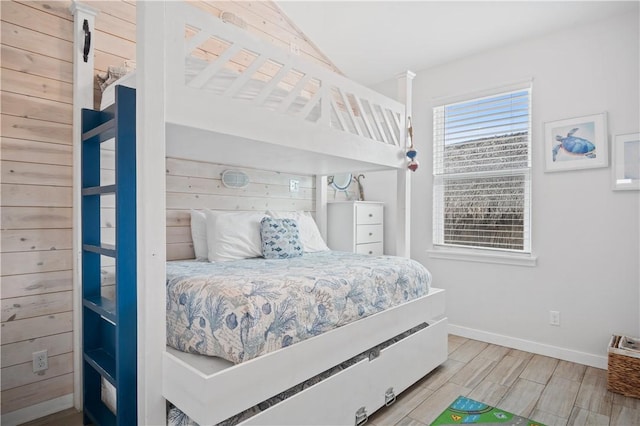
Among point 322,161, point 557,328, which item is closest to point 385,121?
point 322,161

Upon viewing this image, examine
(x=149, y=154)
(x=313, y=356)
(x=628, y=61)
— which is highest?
(x=628, y=61)

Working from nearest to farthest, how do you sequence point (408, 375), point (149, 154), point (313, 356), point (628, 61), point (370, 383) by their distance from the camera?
1. point (149, 154)
2. point (313, 356)
3. point (370, 383)
4. point (408, 375)
5. point (628, 61)

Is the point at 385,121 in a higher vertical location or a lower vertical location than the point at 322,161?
higher

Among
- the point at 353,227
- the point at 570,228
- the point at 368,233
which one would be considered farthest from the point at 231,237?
the point at 570,228

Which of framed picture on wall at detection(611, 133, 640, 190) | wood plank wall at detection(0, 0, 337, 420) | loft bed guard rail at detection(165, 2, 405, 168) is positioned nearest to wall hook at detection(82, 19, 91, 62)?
wood plank wall at detection(0, 0, 337, 420)

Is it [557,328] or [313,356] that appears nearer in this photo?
[313,356]

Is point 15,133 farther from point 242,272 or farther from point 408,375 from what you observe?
point 408,375

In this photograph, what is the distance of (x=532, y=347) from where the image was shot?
114 inches

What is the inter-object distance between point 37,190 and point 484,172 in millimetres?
3169

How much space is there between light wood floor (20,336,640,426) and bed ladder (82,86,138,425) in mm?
387

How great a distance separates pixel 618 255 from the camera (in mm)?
2527

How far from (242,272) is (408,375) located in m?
1.21

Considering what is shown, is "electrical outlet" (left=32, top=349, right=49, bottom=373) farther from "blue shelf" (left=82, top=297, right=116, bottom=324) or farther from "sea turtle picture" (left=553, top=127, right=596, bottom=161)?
"sea turtle picture" (left=553, top=127, right=596, bottom=161)

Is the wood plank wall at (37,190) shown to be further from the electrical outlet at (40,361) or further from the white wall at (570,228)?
the white wall at (570,228)
